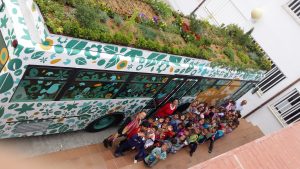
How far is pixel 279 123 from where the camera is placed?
16.1m

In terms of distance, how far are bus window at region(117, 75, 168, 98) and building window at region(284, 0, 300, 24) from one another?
8122mm

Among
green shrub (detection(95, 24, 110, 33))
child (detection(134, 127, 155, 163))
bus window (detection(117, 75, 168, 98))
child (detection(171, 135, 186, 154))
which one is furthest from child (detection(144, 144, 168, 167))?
green shrub (detection(95, 24, 110, 33))

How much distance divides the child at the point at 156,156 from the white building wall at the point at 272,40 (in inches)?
315

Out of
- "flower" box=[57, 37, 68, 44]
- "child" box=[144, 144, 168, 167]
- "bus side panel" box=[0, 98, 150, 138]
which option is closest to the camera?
"flower" box=[57, 37, 68, 44]

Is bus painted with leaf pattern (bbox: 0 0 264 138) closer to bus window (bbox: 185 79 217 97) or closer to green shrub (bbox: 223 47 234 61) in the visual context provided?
bus window (bbox: 185 79 217 97)

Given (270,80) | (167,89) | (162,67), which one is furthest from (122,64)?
(270,80)

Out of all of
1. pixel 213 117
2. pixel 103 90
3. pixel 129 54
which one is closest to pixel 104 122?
pixel 103 90

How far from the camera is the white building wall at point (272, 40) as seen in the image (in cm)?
1534

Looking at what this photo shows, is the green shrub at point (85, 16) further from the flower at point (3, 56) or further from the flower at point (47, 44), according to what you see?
the flower at point (3, 56)

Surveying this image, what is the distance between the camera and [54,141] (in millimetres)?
9789

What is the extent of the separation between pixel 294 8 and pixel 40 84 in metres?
12.0

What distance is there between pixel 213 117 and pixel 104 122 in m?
4.11

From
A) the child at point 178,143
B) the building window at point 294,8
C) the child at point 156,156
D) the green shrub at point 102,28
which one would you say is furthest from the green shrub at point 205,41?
the building window at point 294,8

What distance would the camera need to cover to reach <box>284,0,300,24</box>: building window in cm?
1528
